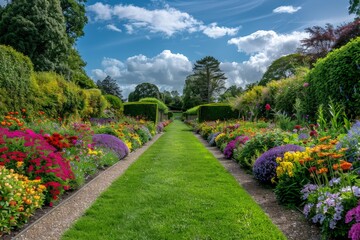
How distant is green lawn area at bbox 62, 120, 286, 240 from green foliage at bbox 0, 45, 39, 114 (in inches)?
165

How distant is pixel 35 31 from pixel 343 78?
21.7m

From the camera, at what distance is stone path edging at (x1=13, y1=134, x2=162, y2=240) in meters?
3.73

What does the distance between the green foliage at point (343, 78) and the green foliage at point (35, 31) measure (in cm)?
2050

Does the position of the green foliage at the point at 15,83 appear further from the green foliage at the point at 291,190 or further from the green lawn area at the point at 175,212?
the green foliage at the point at 291,190

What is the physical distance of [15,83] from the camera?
891cm

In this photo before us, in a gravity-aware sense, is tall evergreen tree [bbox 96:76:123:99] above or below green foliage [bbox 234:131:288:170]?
above

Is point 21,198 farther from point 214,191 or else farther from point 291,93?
point 291,93

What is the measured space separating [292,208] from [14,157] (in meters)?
4.08

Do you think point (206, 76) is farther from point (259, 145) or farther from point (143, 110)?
point (259, 145)

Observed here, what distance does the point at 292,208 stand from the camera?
4.53 m

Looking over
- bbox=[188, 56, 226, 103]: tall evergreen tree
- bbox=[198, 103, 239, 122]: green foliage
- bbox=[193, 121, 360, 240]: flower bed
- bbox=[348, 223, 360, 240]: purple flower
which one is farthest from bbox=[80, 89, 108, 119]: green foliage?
bbox=[188, 56, 226, 103]: tall evergreen tree

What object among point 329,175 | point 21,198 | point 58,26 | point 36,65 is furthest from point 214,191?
point 58,26

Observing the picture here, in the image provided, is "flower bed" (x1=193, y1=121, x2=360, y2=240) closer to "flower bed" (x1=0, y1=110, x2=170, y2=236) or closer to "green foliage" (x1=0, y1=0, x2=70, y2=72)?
"flower bed" (x1=0, y1=110, x2=170, y2=236)

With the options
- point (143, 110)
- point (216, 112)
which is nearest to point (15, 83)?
point (143, 110)
